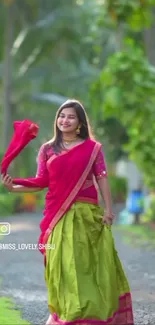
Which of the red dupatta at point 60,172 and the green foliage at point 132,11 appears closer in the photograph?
the red dupatta at point 60,172

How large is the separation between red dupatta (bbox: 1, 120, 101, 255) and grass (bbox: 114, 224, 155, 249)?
7098 mm

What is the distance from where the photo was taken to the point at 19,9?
2297 cm

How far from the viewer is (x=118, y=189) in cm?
2848

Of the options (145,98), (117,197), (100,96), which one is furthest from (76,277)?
(117,197)

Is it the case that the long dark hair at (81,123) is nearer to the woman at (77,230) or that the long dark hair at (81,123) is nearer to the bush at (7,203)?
the woman at (77,230)

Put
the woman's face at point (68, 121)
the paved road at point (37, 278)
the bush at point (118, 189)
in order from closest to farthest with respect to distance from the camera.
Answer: the woman's face at point (68, 121) < the paved road at point (37, 278) < the bush at point (118, 189)

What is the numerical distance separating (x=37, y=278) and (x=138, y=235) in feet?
19.1

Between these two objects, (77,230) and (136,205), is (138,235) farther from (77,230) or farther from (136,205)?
(77,230)

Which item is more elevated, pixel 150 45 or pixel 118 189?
pixel 150 45

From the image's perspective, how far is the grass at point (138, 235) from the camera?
12.6 metres

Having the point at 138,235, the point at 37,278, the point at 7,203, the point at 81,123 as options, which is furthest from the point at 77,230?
the point at 7,203

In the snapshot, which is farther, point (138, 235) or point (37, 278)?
point (138, 235)

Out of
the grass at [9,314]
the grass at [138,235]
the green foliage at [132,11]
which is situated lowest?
the grass at [9,314]

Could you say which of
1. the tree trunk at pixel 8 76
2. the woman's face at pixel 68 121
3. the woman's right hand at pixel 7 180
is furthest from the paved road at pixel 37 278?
the tree trunk at pixel 8 76
